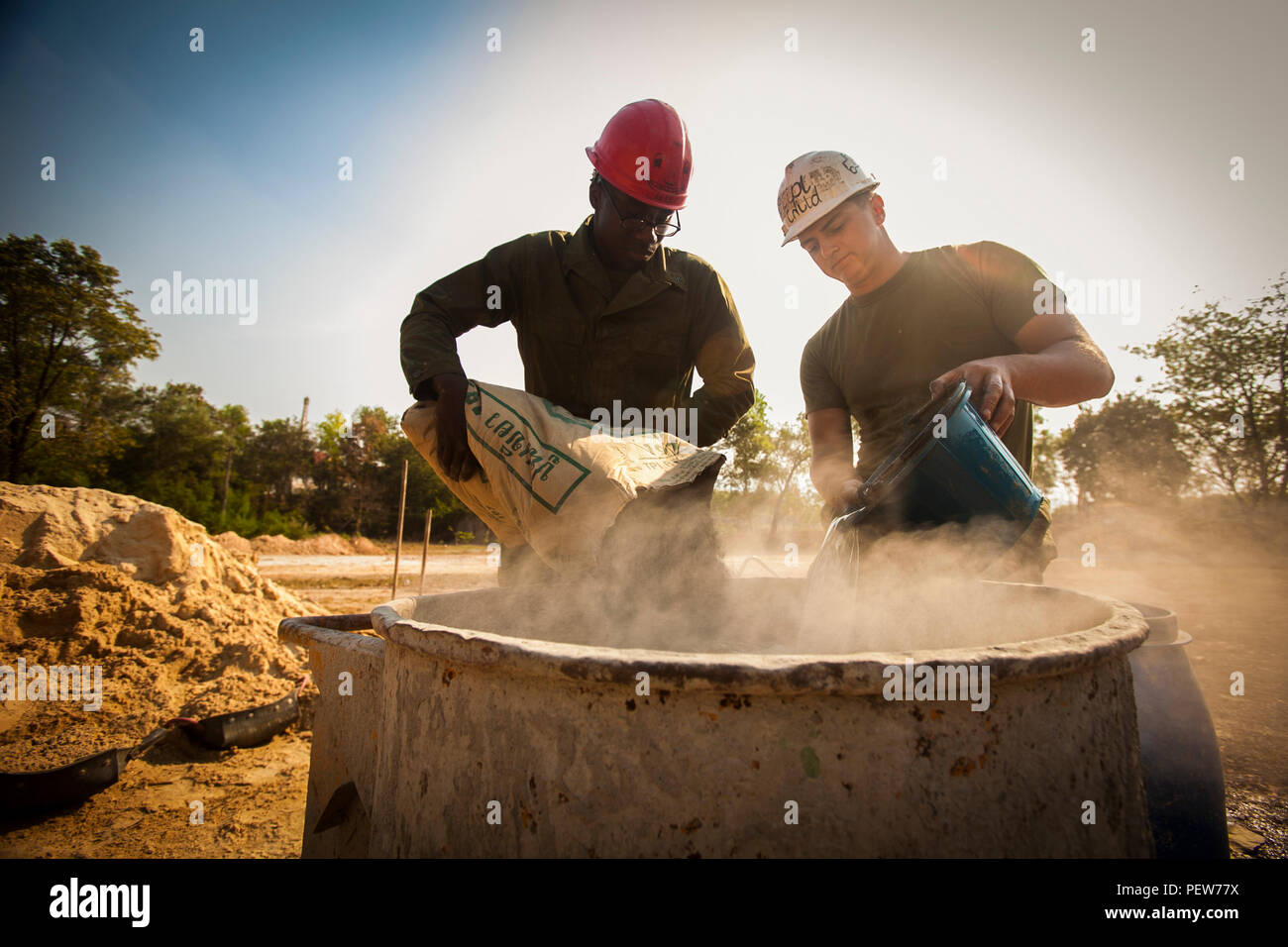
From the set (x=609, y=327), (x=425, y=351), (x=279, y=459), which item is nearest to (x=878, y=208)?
(x=609, y=327)

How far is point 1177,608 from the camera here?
26.9 ft

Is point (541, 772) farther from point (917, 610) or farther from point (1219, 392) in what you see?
point (1219, 392)

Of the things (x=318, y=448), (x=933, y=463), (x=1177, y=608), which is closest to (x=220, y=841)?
(x=933, y=463)

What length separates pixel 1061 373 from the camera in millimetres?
1617

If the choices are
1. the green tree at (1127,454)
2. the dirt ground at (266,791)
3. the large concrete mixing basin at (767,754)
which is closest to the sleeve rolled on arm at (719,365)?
the dirt ground at (266,791)

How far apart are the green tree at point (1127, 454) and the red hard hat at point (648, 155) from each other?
76.2 ft

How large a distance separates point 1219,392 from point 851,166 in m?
22.3

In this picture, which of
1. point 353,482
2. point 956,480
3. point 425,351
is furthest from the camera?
point 353,482

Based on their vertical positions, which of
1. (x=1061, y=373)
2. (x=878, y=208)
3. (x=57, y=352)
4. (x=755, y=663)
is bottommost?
(x=755, y=663)

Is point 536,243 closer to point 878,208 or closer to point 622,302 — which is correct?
point 622,302

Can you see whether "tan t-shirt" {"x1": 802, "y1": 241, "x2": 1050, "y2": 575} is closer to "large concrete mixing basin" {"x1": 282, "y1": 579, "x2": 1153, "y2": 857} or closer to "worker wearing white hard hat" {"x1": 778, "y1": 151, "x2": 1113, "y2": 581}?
"worker wearing white hard hat" {"x1": 778, "y1": 151, "x2": 1113, "y2": 581}

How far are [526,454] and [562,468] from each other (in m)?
0.13

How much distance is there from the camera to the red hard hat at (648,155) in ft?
6.80

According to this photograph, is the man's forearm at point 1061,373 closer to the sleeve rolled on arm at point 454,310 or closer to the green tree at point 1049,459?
the sleeve rolled on arm at point 454,310
